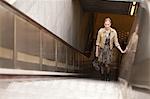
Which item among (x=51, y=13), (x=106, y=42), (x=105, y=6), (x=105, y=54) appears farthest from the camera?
(x=105, y=6)

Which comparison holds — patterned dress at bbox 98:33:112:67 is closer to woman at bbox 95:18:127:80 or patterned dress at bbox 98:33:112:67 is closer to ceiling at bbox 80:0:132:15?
woman at bbox 95:18:127:80

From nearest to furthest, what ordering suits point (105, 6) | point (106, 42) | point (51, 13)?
point (51, 13) → point (106, 42) → point (105, 6)

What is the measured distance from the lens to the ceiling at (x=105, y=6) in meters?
15.4

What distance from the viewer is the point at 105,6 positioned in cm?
1658

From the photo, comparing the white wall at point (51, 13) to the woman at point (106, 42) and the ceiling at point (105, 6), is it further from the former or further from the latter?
the ceiling at point (105, 6)

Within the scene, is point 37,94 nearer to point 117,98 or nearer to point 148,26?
point 117,98

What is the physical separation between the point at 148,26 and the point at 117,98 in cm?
122

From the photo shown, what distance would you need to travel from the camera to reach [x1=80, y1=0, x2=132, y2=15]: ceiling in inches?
607

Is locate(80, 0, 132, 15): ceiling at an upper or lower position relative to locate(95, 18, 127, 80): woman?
upper

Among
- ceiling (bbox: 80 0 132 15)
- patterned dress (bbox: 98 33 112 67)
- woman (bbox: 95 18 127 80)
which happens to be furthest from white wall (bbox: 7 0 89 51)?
ceiling (bbox: 80 0 132 15)

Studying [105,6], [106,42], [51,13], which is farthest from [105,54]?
[105,6]

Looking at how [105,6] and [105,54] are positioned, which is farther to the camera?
[105,6]

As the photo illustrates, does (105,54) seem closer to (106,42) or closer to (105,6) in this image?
(106,42)

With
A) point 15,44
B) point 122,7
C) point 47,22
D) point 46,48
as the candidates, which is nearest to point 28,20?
point 15,44
